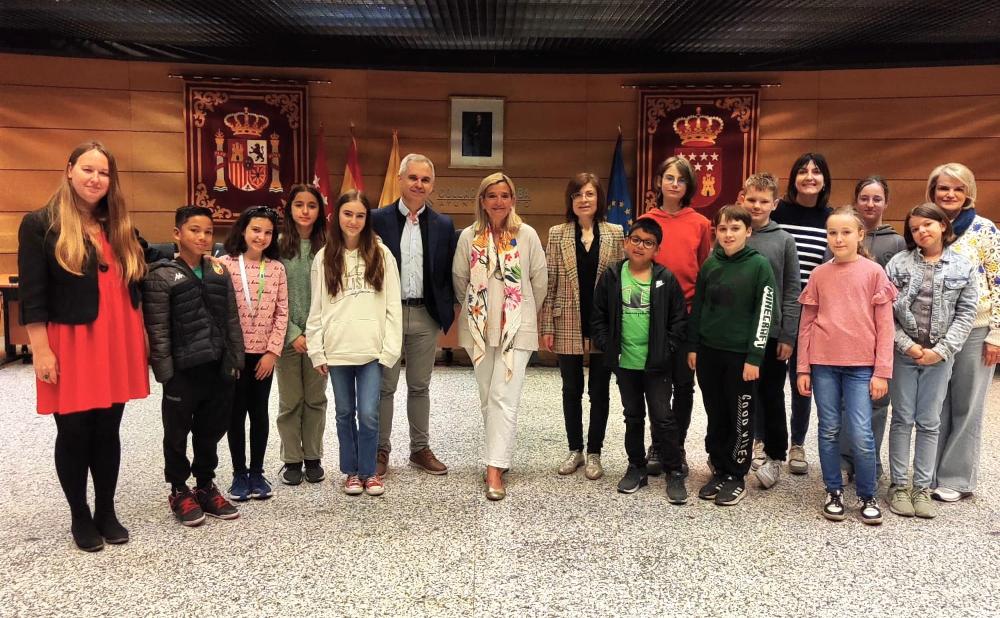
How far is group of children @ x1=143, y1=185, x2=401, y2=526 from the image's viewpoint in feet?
7.61

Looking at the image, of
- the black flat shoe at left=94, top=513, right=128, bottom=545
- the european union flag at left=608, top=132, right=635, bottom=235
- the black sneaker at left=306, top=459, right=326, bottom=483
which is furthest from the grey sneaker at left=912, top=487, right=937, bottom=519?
the european union flag at left=608, top=132, right=635, bottom=235

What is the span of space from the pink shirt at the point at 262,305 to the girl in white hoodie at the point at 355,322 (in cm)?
12

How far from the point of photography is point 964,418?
265 centimetres

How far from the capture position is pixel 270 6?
17.0 feet

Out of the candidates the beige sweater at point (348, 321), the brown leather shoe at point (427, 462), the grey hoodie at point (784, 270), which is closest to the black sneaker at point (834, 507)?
the grey hoodie at point (784, 270)

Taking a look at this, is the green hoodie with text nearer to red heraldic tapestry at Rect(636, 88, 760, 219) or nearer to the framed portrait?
red heraldic tapestry at Rect(636, 88, 760, 219)

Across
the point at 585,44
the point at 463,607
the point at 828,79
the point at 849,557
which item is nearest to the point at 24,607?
the point at 463,607

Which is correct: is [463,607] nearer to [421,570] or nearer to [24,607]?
[421,570]

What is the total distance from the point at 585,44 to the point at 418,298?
4.34 m

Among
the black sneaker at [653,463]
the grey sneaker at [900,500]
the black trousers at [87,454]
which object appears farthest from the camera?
the black sneaker at [653,463]

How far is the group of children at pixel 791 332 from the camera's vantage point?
2.48 m

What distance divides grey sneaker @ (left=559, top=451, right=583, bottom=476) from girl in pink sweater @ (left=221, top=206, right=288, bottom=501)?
131cm

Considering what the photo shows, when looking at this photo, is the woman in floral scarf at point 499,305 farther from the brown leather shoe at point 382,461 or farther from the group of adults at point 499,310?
→ the brown leather shoe at point 382,461

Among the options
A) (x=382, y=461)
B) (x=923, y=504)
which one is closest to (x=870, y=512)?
(x=923, y=504)
